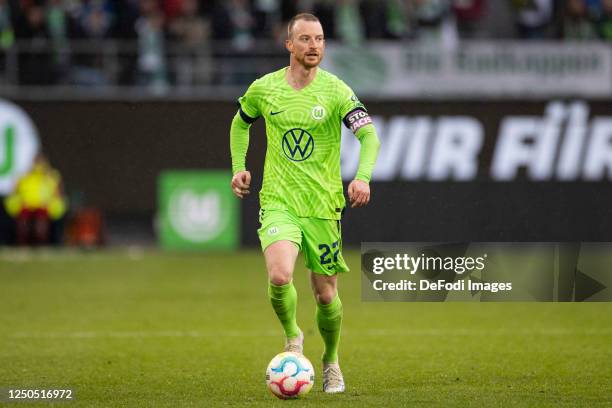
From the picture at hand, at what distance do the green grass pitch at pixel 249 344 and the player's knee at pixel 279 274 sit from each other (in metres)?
0.71

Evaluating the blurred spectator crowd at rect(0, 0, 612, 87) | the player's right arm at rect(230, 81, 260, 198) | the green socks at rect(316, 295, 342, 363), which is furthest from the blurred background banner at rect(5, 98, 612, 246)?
the green socks at rect(316, 295, 342, 363)

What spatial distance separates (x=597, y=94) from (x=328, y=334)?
14347 millimetres

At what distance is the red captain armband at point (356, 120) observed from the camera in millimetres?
7777

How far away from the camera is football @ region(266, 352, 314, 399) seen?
7426mm

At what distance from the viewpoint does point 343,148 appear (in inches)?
814

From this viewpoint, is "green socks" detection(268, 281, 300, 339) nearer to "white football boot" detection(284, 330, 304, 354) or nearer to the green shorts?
"white football boot" detection(284, 330, 304, 354)

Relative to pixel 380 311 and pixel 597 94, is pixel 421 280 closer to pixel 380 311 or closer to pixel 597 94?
pixel 380 311

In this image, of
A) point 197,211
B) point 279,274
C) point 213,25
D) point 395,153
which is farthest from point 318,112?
point 213,25

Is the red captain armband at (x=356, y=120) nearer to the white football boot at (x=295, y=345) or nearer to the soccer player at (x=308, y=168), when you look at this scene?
the soccer player at (x=308, y=168)

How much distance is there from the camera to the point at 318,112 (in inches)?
308

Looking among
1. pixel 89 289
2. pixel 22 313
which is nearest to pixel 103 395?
pixel 22 313

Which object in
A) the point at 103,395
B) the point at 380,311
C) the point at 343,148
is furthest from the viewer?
the point at 343,148

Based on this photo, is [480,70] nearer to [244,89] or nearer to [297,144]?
[244,89]

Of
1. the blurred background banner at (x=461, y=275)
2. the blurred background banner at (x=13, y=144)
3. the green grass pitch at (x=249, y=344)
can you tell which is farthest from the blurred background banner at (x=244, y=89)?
the blurred background banner at (x=461, y=275)
